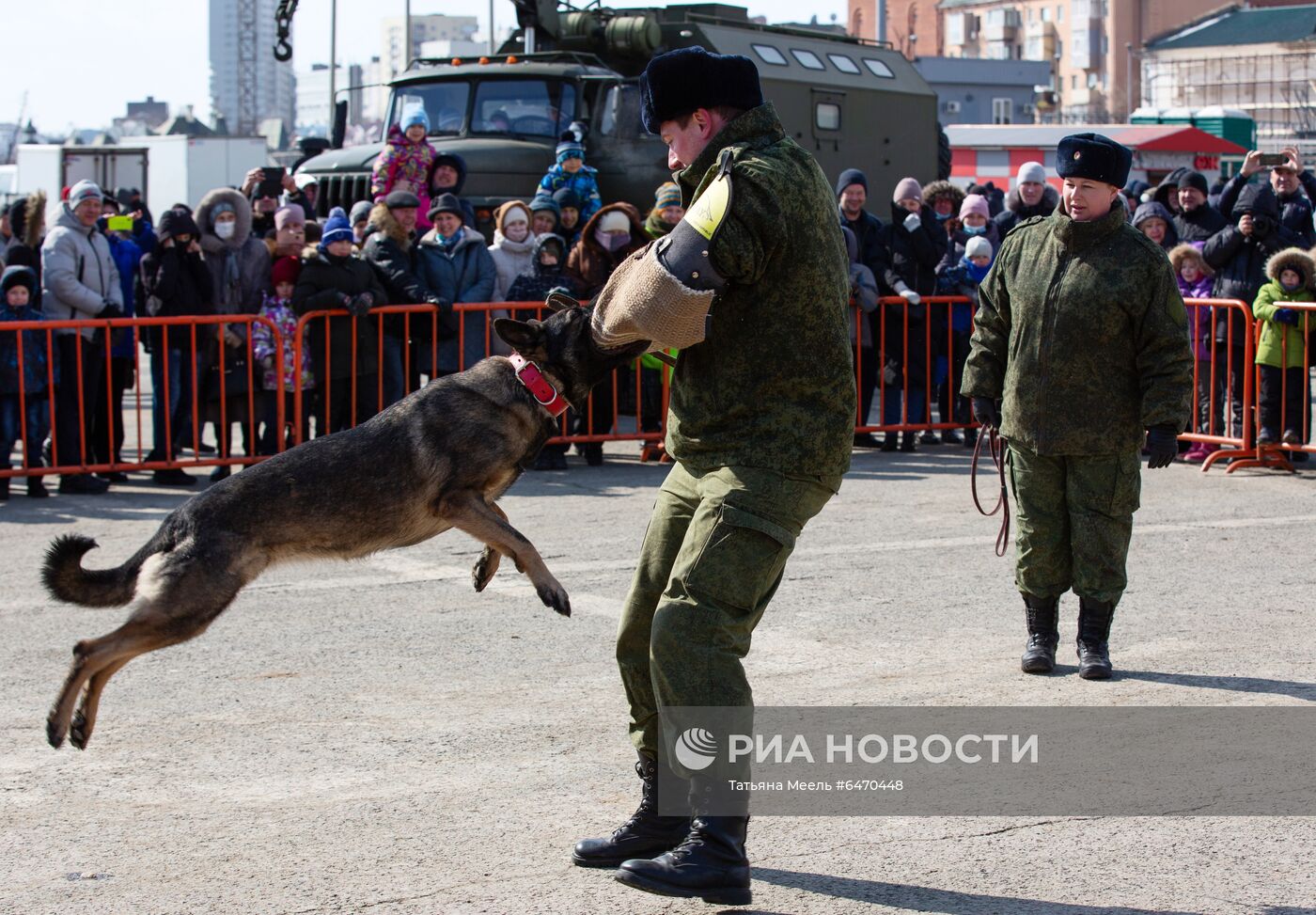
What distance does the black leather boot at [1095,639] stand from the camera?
19.5ft

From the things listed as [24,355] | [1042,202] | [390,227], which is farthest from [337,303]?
[1042,202]

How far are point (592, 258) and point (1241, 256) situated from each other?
→ 4704 mm

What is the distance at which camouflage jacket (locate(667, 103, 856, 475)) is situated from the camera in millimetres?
3713

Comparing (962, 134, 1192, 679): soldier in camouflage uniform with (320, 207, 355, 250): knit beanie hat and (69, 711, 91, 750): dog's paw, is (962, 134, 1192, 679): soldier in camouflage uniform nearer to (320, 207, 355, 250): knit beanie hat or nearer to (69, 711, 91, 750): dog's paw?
(69, 711, 91, 750): dog's paw

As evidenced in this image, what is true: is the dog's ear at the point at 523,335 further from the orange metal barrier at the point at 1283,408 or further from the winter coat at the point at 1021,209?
the winter coat at the point at 1021,209

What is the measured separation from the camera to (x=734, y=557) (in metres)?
3.76

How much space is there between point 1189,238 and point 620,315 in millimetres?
10048

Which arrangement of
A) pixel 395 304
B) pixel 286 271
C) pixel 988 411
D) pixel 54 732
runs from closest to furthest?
1. pixel 54 732
2. pixel 988 411
3. pixel 286 271
4. pixel 395 304

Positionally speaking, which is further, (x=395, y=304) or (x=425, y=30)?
(x=425, y=30)

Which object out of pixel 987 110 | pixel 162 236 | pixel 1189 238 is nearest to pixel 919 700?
pixel 162 236

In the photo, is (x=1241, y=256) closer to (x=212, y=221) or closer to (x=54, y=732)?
(x=212, y=221)

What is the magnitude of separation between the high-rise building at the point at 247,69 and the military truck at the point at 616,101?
257 feet

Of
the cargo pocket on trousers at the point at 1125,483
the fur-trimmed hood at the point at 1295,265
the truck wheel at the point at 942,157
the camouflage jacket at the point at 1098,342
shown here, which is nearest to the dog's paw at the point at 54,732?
the camouflage jacket at the point at 1098,342

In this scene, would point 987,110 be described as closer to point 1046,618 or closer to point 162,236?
point 162,236
